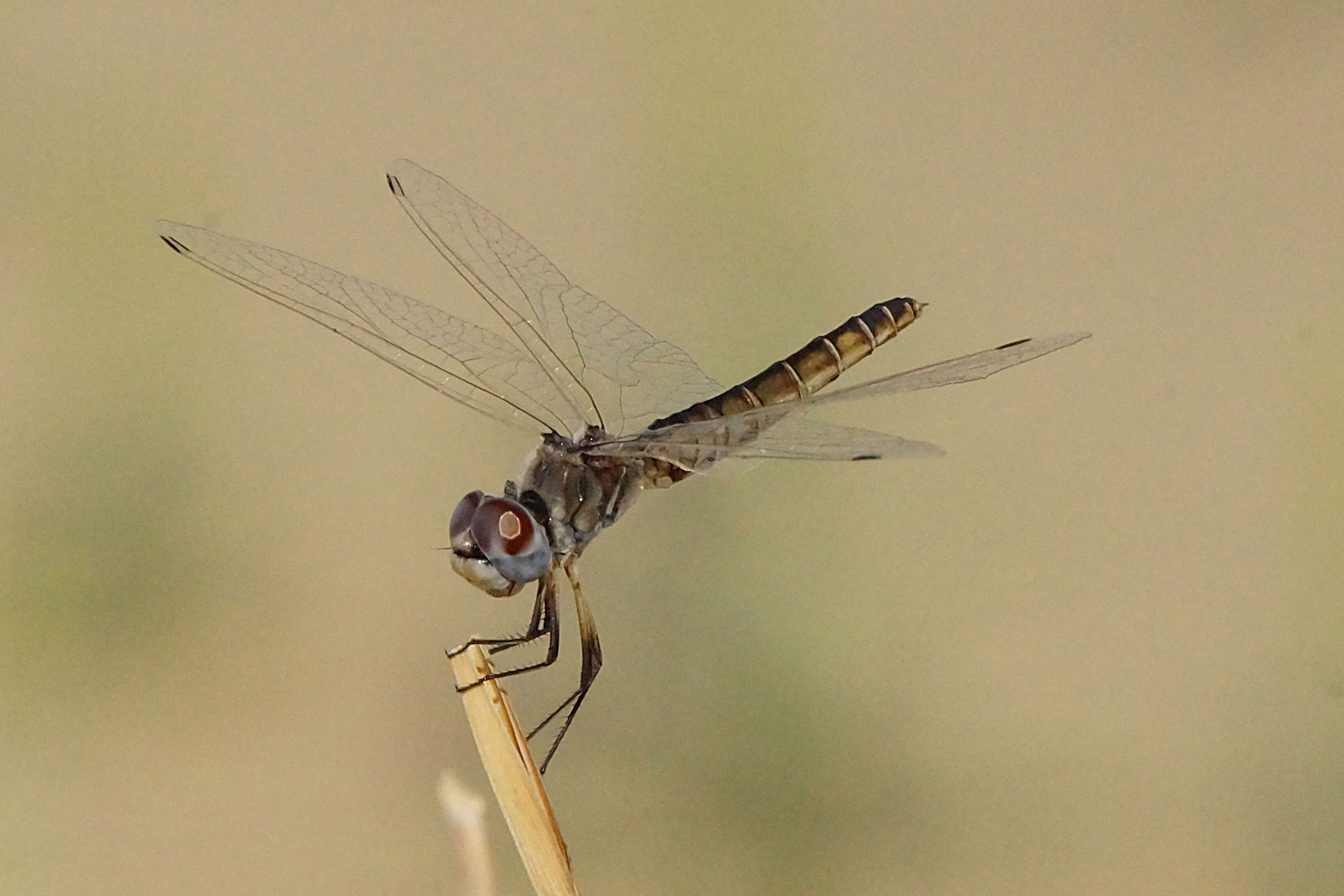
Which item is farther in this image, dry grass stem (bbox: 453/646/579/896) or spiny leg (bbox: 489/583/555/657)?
spiny leg (bbox: 489/583/555/657)

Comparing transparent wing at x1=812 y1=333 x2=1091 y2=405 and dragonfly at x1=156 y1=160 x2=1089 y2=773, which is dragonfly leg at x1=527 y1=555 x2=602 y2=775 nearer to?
dragonfly at x1=156 y1=160 x2=1089 y2=773

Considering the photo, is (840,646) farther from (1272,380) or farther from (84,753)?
(84,753)

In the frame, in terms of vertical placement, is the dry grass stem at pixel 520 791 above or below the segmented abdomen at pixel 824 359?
below

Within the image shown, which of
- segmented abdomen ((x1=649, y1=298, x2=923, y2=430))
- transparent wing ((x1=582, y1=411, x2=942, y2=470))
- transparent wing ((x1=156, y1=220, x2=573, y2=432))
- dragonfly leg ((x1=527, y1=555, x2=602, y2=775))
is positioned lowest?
dragonfly leg ((x1=527, y1=555, x2=602, y2=775))

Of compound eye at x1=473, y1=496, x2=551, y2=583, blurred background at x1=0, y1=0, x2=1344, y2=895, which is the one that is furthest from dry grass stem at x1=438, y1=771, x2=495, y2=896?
compound eye at x1=473, y1=496, x2=551, y2=583

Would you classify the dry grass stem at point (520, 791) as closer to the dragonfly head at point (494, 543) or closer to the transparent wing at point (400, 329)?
the dragonfly head at point (494, 543)

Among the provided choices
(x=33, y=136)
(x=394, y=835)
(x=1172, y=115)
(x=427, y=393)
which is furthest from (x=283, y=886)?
(x=1172, y=115)

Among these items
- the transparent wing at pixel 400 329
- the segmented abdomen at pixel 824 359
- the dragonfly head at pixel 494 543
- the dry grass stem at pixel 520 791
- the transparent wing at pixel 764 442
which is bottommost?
the dry grass stem at pixel 520 791

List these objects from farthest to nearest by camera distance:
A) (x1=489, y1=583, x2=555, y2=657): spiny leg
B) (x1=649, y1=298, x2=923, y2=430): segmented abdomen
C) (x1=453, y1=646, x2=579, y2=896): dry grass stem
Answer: (x1=649, y1=298, x2=923, y2=430): segmented abdomen < (x1=489, y1=583, x2=555, y2=657): spiny leg < (x1=453, y1=646, x2=579, y2=896): dry grass stem

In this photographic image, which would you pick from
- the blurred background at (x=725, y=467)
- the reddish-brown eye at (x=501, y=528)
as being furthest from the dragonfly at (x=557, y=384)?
the blurred background at (x=725, y=467)
